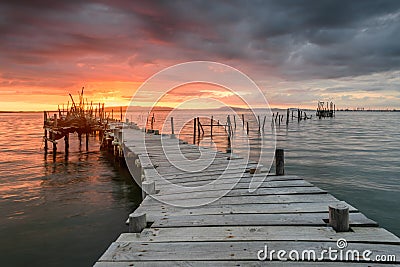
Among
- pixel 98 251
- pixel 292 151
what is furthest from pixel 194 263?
pixel 292 151

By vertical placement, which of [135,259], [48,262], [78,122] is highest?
[78,122]

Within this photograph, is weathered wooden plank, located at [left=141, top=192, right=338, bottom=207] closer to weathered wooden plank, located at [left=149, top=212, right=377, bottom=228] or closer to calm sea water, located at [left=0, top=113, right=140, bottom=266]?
weathered wooden plank, located at [left=149, top=212, right=377, bottom=228]

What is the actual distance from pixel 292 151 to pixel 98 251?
18.1m

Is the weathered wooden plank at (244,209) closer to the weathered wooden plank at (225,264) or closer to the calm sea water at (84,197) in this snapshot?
the weathered wooden plank at (225,264)

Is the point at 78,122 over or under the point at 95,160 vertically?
over

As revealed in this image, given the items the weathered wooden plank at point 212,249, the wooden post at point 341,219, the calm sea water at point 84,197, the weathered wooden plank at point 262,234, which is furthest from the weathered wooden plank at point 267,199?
the calm sea water at point 84,197

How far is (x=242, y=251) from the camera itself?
3295mm

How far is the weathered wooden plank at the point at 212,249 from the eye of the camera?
3197 mm

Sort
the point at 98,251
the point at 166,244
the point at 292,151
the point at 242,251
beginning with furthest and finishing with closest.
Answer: the point at 292,151
the point at 98,251
the point at 166,244
the point at 242,251

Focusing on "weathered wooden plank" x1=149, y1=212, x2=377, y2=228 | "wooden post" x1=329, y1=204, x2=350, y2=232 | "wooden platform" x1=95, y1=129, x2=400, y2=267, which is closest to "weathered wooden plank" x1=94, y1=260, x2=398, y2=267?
"wooden platform" x1=95, y1=129, x2=400, y2=267

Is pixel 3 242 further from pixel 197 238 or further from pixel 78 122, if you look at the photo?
pixel 78 122

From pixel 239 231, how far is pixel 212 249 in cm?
64

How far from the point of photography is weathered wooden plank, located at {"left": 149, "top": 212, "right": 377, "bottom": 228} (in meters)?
4.06

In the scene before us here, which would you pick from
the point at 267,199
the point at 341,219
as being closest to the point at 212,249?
the point at 341,219
